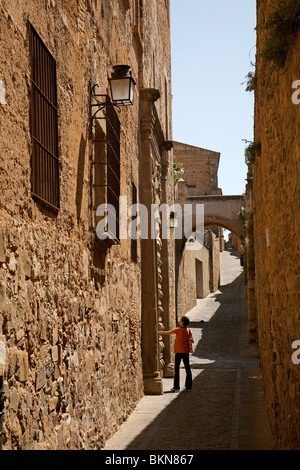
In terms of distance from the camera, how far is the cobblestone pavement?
23.2ft

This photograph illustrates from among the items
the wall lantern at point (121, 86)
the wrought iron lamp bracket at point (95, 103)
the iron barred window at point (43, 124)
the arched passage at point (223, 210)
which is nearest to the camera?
the iron barred window at point (43, 124)

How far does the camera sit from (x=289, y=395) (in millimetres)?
4980

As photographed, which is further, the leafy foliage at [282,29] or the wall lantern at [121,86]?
the wall lantern at [121,86]

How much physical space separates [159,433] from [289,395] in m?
3.04

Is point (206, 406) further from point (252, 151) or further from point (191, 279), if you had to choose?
point (191, 279)

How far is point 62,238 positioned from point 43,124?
1003 mm

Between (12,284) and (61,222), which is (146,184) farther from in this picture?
(12,284)

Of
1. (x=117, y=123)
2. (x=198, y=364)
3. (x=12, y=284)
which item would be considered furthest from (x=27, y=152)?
(x=198, y=364)

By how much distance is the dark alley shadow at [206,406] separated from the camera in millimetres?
7133

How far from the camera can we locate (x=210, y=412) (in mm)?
9023

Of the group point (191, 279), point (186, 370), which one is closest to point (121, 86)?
point (186, 370)

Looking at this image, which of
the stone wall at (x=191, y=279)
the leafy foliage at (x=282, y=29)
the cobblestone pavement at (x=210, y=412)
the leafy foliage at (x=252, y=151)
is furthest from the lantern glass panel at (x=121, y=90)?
the stone wall at (x=191, y=279)

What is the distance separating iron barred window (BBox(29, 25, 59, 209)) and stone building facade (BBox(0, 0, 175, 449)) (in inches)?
0.5

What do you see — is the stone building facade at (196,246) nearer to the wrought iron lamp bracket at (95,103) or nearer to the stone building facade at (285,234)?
the wrought iron lamp bracket at (95,103)
